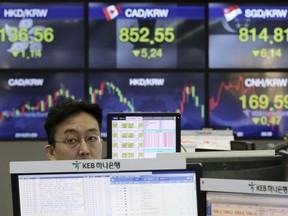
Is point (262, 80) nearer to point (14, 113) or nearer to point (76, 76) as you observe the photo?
point (76, 76)

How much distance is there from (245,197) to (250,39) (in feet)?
14.1

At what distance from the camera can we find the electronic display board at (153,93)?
551cm

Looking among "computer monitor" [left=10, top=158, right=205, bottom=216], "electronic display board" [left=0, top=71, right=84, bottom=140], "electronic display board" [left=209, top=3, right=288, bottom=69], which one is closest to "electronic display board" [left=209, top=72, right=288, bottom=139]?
"electronic display board" [left=209, top=3, right=288, bottom=69]

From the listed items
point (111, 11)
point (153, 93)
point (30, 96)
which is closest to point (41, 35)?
point (30, 96)

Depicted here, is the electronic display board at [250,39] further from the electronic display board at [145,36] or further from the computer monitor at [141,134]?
the computer monitor at [141,134]

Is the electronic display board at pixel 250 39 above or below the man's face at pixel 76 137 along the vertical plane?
above

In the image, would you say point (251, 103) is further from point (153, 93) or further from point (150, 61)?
point (150, 61)

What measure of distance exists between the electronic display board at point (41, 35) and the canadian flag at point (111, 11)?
0.25m

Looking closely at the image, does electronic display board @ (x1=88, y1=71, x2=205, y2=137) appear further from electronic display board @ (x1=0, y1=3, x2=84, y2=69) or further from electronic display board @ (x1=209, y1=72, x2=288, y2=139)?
electronic display board @ (x1=0, y1=3, x2=84, y2=69)

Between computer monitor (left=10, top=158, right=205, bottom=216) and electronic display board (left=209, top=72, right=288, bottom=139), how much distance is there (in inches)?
158

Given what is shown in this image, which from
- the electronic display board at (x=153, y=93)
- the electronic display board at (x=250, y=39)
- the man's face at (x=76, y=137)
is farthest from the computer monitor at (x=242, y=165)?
the electronic display board at (x=250, y=39)

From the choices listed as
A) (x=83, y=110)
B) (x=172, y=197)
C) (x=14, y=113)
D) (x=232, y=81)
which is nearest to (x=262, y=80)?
(x=232, y=81)

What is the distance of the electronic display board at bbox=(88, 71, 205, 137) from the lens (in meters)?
5.51

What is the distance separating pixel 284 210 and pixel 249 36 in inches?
170
